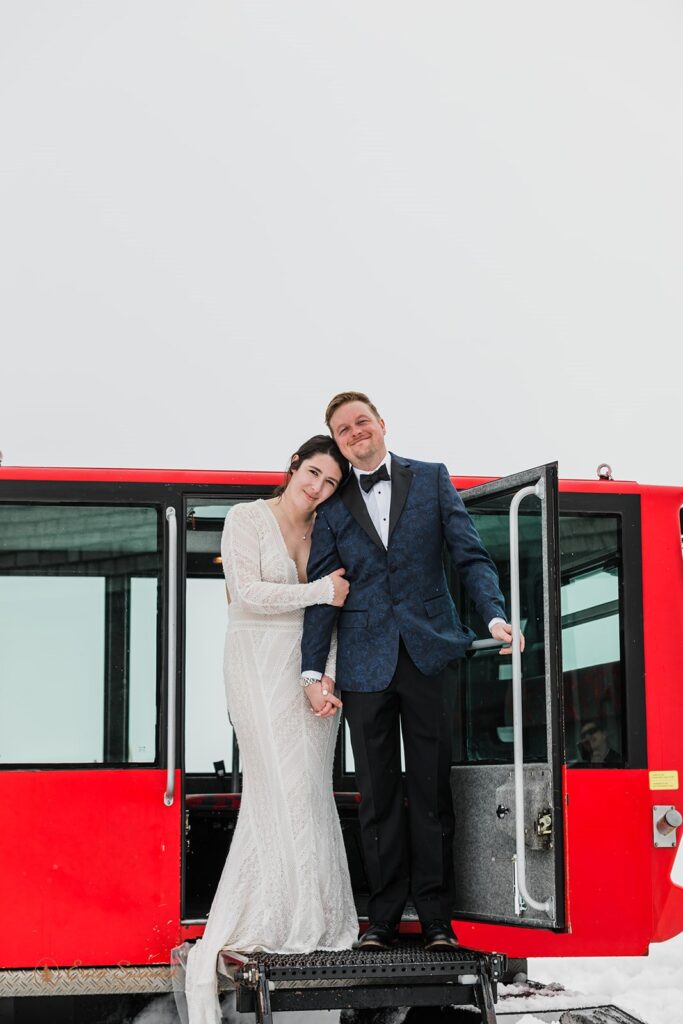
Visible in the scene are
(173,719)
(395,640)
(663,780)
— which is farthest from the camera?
(663,780)

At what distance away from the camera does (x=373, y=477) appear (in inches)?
182

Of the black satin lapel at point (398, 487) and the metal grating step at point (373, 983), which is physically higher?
the black satin lapel at point (398, 487)

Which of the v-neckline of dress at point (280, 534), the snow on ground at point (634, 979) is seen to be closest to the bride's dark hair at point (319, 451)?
the v-neckline of dress at point (280, 534)

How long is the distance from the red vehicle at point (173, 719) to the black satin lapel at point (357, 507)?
0.50 meters

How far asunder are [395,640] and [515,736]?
0.52 m

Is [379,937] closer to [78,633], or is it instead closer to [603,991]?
[78,633]

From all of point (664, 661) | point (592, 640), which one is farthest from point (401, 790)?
point (664, 661)

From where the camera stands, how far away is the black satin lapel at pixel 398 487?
4570 millimetres

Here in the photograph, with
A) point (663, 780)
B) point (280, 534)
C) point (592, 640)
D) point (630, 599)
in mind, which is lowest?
point (663, 780)

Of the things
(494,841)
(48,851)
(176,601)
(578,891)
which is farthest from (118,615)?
(578,891)

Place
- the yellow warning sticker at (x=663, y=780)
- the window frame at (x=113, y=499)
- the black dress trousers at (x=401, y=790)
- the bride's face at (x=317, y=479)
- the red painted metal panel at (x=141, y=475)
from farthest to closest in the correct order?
the yellow warning sticker at (x=663, y=780), the red painted metal panel at (x=141, y=475), the window frame at (x=113, y=499), the bride's face at (x=317, y=479), the black dress trousers at (x=401, y=790)

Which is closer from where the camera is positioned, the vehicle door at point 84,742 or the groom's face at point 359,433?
the groom's face at point 359,433

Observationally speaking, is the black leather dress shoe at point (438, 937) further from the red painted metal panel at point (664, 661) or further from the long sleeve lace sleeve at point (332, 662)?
the red painted metal panel at point (664, 661)

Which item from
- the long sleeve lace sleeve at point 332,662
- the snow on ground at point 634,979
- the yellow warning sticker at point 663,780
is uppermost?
the long sleeve lace sleeve at point 332,662
